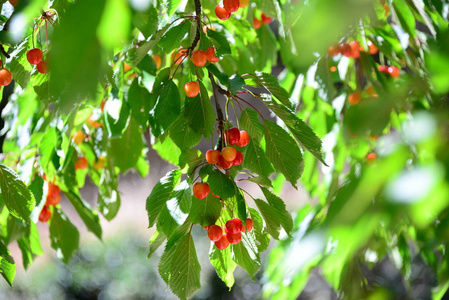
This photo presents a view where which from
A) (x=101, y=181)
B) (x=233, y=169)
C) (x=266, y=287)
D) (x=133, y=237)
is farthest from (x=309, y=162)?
(x=133, y=237)

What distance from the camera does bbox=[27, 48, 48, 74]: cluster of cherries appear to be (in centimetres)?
71

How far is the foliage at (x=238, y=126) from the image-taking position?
0.14 metres

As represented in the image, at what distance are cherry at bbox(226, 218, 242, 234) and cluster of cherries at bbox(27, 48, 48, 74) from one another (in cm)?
31

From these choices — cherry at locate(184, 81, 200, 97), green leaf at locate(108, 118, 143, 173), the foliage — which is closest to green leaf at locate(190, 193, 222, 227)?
the foliage

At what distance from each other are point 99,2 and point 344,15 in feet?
0.21

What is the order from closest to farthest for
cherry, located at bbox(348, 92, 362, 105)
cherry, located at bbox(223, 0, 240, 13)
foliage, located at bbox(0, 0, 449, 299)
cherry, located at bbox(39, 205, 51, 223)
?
foliage, located at bbox(0, 0, 449, 299) → cherry, located at bbox(223, 0, 240, 13) → cherry, located at bbox(39, 205, 51, 223) → cherry, located at bbox(348, 92, 362, 105)

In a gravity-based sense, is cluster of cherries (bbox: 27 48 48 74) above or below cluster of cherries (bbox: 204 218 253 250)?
above

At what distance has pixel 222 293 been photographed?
361 centimetres

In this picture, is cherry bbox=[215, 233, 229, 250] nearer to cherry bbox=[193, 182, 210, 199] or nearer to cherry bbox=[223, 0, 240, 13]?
cherry bbox=[193, 182, 210, 199]

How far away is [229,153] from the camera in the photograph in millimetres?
675

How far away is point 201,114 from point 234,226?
0.50 feet

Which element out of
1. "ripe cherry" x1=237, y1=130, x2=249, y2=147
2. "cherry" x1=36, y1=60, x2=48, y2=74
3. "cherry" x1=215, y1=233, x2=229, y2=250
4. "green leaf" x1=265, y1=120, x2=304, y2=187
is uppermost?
"cherry" x1=36, y1=60, x2=48, y2=74

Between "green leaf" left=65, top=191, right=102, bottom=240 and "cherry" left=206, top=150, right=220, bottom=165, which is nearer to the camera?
"cherry" left=206, top=150, right=220, bottom=165

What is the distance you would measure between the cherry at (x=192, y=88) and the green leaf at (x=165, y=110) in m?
0.02
